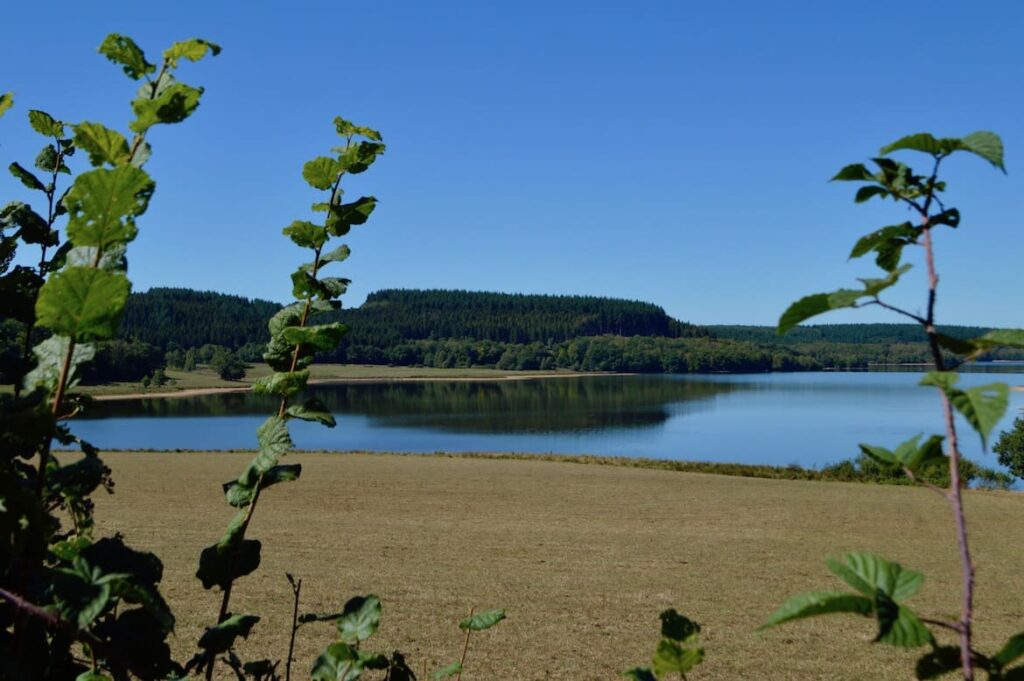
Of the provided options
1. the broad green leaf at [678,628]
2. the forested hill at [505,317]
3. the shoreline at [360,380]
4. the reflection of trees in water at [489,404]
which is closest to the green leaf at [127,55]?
the broad green leaf at [678,628]

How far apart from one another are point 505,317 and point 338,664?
156 m

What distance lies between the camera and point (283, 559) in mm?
14391

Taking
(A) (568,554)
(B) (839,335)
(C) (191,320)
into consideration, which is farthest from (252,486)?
(B) (839,335)

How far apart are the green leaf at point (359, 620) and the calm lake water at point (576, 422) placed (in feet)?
74.5

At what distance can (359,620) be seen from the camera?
4.34 ft

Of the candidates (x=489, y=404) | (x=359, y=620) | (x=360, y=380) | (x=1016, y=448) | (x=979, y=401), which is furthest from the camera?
(x=360, y=380)

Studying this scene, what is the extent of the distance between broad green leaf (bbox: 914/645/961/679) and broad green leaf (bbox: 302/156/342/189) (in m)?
1.13

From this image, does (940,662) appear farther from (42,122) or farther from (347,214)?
(42,122)

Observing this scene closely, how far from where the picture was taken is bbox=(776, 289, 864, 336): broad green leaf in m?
0.69

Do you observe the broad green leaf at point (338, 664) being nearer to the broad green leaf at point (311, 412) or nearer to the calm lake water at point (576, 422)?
the broad green leaf at point (311, 412)

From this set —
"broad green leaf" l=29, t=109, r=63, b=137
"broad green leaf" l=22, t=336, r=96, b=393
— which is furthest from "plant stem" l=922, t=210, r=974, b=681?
"broad green leaf" l=29, t=109, r=63, b=137

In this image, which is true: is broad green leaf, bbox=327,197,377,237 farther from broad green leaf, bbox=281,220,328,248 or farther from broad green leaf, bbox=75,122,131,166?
broad green leaf, bbox=75,122,131,166

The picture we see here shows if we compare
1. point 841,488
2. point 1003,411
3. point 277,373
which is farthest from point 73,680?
point 841,488

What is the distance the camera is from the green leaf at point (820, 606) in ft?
2.02
